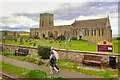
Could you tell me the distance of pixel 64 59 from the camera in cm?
948

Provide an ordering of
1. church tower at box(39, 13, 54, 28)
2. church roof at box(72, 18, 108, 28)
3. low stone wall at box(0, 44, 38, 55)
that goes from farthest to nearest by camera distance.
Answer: church tower at box(39, 13, 54, 28), church roof at box(72, 18, 108, 28), low stone wall at box(0, 44, 38, 55)

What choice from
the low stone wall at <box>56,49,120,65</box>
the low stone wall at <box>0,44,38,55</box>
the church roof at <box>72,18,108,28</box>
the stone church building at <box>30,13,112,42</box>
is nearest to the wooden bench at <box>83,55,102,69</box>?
the low stone wall at <box>56,49,120,65</box>

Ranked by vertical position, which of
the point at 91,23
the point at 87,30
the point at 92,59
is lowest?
the point at 92,59

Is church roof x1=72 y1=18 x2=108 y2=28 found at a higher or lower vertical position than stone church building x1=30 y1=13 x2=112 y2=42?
higher

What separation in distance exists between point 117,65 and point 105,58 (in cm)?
102

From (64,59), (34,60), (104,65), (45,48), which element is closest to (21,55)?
(34,60)

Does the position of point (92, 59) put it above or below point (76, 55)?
below

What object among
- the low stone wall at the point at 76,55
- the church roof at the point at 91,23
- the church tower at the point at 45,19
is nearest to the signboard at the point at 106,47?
the low stone wall at the point at 76,55

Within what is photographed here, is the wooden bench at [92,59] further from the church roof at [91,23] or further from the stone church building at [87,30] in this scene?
the church roof at [91,23]

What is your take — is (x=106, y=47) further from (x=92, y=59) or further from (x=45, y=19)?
(x=45, y=19)

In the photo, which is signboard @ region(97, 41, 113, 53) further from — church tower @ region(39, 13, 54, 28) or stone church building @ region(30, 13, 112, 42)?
church tower @ region(39, 13, 54, 28)

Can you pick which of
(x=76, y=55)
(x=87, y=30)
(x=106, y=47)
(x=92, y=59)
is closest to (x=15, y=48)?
(x=76, y=55)

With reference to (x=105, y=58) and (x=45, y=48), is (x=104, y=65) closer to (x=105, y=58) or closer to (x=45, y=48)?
(x=105, y=58)

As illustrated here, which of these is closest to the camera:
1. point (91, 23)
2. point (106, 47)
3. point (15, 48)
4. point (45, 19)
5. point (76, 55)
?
point (106, 47)
